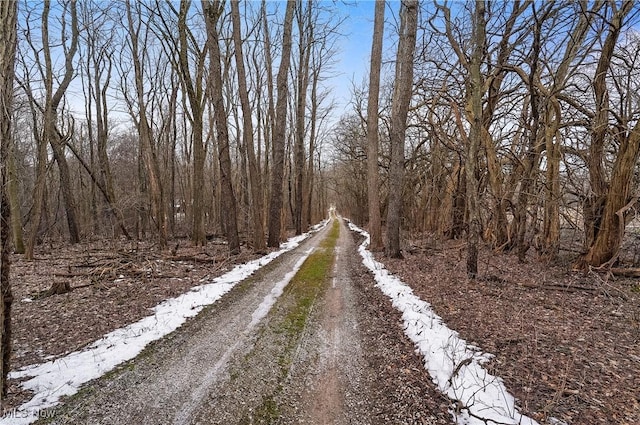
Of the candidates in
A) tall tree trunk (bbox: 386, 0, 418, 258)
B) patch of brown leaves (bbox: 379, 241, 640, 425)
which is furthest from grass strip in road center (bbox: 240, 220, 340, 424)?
tall tree trunk (bbox: 386, 0, 418, 258)

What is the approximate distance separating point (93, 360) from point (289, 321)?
2500 mm

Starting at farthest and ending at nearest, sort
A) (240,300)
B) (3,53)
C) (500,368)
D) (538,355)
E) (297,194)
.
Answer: (297,194) < (240,300) < (538,355) < (500,368) < (3,53)

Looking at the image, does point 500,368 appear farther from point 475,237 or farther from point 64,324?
point 64,324

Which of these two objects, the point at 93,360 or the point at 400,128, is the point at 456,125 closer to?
the point at 400,128

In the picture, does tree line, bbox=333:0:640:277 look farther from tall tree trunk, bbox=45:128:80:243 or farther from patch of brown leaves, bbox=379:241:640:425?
tall tree trunk, bbox=45:128:80:243

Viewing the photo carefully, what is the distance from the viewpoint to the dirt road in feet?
9.43

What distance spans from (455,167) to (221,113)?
31.7 ft

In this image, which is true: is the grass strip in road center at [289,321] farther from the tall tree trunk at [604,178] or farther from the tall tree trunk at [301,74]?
the tall tree trunk at [301,74]

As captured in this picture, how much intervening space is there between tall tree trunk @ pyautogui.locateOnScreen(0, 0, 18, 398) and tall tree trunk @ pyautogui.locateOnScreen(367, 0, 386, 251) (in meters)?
10.2

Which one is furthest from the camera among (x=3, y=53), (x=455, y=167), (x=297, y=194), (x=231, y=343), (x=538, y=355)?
(x=297, y=194)

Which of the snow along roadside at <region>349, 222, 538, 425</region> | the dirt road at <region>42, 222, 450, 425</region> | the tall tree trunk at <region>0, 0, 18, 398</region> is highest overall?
the tall tree trunk at <region>0, 0, 18, 398</region>

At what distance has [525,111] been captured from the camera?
1177 centimetres

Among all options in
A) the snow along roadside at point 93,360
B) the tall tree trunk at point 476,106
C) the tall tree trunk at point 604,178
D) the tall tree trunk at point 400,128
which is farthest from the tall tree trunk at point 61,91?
the tall tree trunk at point 604,178

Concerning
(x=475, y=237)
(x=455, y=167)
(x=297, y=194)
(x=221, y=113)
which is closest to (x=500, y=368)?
(x=475, y=237)
